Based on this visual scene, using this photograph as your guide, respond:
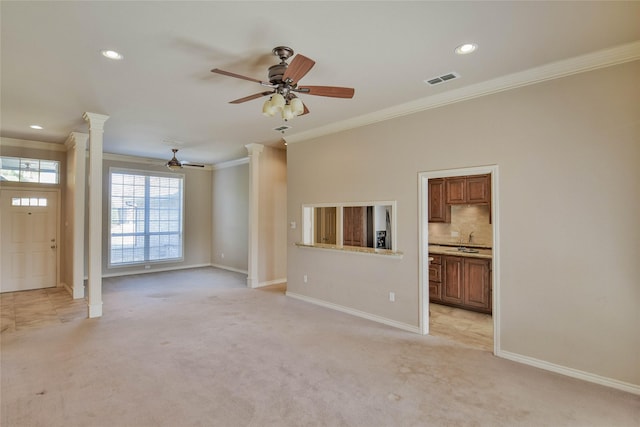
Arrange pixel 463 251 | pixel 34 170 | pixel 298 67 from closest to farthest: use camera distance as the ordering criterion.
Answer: pixel 298 67 < pixel 463 251 < pixel 34 170

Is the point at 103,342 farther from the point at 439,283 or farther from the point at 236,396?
the point at 439,283

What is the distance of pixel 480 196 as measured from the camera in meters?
5.07

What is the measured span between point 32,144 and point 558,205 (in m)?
8.77

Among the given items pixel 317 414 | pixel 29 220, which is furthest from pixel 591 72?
pixel 29 220

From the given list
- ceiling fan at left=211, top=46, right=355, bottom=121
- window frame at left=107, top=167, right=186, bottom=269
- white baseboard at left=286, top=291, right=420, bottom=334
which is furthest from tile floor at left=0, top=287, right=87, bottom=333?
ceiling fan at left=211, top=46, right=355, bottom=121

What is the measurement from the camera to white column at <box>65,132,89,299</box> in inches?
220

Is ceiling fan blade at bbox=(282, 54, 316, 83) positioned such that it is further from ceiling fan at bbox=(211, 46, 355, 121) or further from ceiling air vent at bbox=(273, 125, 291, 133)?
ceiling air vent at bbox=(273, 125, 291, 133)

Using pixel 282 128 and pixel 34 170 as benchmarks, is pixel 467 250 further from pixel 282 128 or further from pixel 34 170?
pixel 34 170

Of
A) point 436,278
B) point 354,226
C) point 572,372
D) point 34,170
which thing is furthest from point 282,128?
point 34,170

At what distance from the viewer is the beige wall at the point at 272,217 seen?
669 cm

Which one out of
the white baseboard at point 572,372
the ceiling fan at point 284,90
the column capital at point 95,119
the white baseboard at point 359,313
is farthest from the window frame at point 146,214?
the white baseboard at point 572,372

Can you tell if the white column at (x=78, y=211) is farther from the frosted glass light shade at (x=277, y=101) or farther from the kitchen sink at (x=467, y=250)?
the kitchen sink at (x=467, y=250)

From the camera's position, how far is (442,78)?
329 cm

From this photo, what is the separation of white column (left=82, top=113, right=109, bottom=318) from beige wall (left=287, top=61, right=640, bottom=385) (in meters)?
4.40
